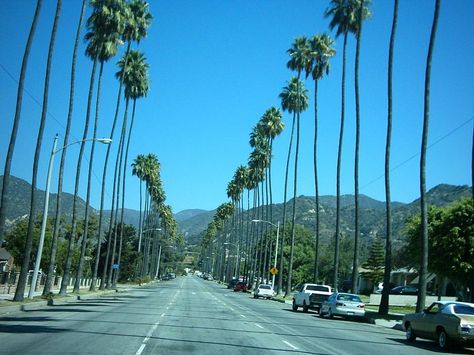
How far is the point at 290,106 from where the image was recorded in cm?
6731

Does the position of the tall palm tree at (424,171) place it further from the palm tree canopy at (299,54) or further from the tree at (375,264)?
the tree at (375,264)

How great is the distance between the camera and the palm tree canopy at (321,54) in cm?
5525

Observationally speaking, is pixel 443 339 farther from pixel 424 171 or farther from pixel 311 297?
pixel 311 297

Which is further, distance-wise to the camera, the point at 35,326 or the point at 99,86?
the point at 99,86

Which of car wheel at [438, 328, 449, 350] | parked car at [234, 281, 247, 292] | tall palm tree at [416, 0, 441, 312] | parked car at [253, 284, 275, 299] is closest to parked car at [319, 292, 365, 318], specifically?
tall palm tree at [416, 0, 441, 312]

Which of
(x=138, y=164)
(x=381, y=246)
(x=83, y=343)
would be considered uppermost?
(x=138, y=164)

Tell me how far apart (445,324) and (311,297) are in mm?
19252

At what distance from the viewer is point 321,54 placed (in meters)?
55.8

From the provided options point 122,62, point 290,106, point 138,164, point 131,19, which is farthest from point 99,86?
point 138,164

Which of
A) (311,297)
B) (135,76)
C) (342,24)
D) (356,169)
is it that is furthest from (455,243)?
(135,76)

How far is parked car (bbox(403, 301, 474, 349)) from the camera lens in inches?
693

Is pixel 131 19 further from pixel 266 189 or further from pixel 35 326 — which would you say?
pixel 266 189

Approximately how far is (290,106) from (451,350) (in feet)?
166

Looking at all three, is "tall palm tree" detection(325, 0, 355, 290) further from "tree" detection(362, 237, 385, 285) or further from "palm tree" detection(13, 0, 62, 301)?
"tree" detection(362, 237, 385, 285)
